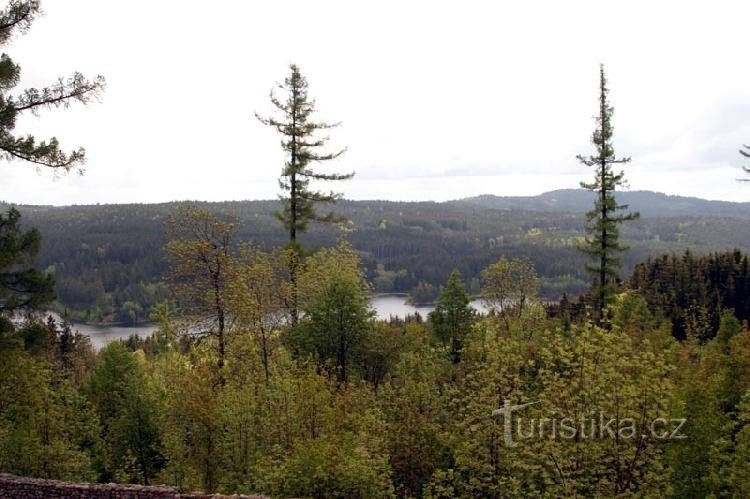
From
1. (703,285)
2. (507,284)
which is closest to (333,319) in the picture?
(507,284)

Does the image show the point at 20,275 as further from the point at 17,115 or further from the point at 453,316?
the point at 453,316

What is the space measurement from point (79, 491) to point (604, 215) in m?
27.1

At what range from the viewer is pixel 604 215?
1262 inches

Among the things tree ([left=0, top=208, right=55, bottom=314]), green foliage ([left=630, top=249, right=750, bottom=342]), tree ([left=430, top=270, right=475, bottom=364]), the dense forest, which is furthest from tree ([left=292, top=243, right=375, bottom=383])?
green foliage ([left=630, top=249, right=750, bottom=342])

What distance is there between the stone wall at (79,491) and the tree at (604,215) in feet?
76.8

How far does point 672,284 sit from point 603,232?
148 feet

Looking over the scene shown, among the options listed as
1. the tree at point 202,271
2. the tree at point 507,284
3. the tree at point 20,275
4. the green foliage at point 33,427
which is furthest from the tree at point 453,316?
the tree at point 20,275

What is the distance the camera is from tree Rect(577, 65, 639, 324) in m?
31.6

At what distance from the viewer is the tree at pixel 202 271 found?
74.6 feet

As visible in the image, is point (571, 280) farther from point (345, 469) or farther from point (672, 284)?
point (345, 469)

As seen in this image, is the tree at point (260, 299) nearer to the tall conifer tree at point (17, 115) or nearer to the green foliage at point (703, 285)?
the tall conifer tree at point (17, 115)

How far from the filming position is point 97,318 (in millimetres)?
158625

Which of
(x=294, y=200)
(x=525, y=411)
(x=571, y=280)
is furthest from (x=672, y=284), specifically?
(x=571, y=280)

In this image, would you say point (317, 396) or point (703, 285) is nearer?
point (317, 396)
